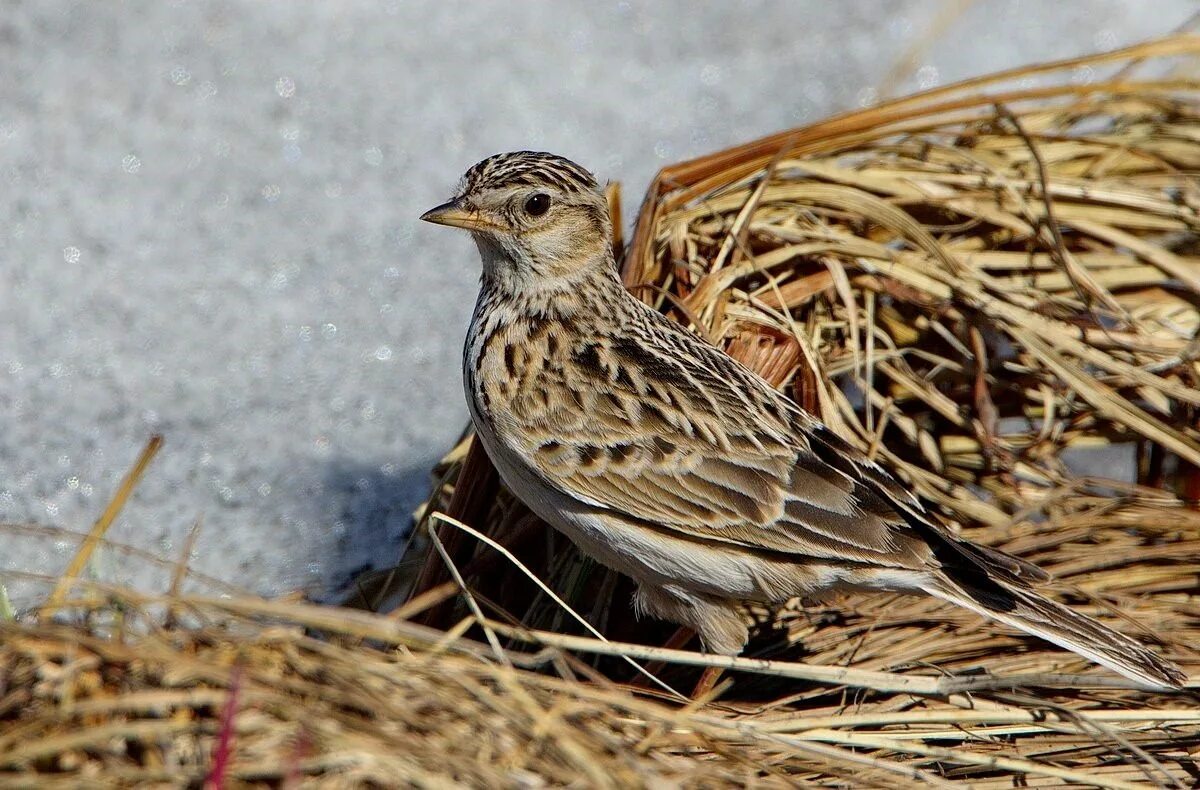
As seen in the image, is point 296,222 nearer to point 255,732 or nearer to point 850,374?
point 850,374

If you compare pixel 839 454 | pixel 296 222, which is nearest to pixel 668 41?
pixel 296 222

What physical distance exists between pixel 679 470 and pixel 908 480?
1.31m

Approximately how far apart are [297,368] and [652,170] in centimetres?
209

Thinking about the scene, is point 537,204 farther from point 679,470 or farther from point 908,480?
point 908,480

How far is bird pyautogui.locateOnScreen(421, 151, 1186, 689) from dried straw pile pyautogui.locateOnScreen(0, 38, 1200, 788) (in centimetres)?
24

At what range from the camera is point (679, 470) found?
3846 millimetres

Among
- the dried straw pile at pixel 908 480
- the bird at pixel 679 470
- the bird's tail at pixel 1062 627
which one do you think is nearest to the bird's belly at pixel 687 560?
the bird at pixel 679 470

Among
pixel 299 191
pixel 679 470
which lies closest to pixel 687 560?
pixel 679 470

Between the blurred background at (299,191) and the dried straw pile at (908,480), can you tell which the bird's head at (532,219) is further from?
the blurred background at (299,191)

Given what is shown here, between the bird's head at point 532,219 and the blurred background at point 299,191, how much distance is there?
4.34 ft

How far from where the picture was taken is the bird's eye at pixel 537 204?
166 inches

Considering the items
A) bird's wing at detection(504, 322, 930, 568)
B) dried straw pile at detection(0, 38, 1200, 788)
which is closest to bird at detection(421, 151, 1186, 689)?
bird's wing at detection(504, 322, 930, 568)

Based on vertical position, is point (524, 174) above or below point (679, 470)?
above

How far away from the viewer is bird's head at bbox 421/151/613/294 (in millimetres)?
4160
